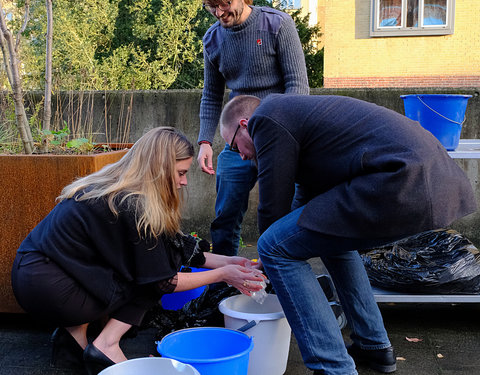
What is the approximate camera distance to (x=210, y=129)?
348cm

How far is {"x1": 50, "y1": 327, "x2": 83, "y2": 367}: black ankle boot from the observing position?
8.58 feet

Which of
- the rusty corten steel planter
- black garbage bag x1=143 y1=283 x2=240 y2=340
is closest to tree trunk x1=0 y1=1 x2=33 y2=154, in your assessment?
the rusty corten steel planter

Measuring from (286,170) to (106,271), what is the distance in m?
0.99

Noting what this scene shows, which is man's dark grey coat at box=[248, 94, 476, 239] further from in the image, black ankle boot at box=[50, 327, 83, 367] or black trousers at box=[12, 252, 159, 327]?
black ankle boot at box=[50, 327, 83, 367]

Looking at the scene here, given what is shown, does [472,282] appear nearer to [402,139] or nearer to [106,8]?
[402,139]

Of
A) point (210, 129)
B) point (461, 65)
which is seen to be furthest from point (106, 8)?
point (210, 129)

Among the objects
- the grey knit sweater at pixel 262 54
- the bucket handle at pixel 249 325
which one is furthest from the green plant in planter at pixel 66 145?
the bucket handle at pixel 249 325

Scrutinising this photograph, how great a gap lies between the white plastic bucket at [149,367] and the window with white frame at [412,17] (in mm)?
11610

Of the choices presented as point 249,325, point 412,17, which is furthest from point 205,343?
point 412,17

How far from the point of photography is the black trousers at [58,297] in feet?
7.95

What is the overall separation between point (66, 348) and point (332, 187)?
5.04 feet

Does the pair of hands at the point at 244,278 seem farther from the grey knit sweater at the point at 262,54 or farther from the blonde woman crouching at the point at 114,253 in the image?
the grey knit sweater at the point at 262,54

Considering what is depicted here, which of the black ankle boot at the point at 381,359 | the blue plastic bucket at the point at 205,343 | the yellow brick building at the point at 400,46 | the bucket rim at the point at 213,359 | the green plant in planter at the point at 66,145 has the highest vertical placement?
the yellow brick building at the point at 400,46

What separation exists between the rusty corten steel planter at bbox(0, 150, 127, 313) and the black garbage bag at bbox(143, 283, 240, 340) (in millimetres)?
833
